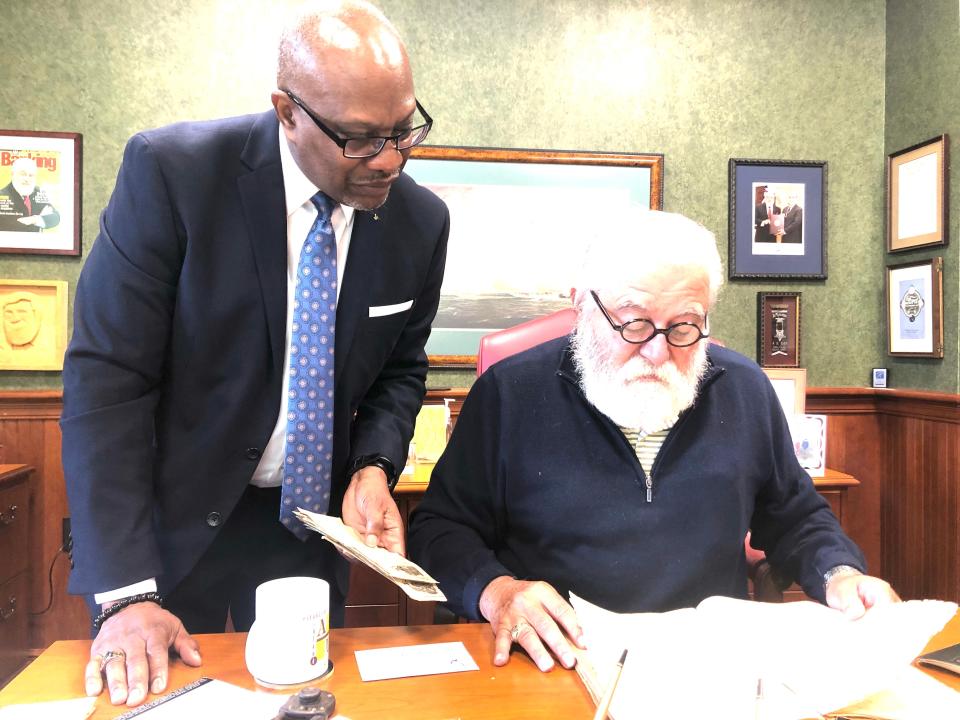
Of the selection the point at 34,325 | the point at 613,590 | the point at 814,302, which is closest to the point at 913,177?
the point at 814,302

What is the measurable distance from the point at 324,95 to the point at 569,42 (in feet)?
8.32

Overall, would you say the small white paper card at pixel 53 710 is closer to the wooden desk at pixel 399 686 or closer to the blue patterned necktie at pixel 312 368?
the wooden desk at pixel 399 686

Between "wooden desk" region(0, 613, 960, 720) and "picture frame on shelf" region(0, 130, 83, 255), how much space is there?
2.57 m

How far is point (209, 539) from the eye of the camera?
4.50 feet

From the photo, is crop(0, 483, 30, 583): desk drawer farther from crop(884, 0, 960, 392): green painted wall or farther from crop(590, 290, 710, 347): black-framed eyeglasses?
crop(884, 0, 960, 392): green painted wall

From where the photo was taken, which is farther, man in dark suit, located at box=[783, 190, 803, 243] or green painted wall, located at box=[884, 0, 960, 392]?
man in dark suit, located at box=[783, 190, 803, 243]

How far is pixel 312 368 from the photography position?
139cm

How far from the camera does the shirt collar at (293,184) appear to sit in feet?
4.55

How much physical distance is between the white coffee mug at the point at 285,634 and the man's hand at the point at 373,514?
28 centimetres

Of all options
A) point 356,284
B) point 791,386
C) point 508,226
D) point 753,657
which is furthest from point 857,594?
point 508,226

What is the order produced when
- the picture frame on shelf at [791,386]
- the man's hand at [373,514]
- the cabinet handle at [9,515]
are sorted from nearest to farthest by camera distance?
the man's hand at [373,514] → the cabinet handle at [9,515] → the picture frame on shelf at [791,386]

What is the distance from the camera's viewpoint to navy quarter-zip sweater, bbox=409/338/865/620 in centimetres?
147

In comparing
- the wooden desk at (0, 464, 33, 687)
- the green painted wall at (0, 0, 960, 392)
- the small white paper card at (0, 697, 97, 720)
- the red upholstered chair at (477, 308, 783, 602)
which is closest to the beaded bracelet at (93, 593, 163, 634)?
the small white paper card at (0, 697, 97, 720)

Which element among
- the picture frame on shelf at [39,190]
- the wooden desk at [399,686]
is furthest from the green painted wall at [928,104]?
the picture frame on shelf at [39,190]
